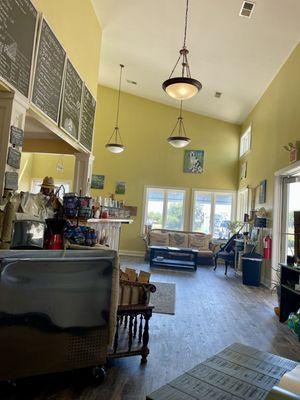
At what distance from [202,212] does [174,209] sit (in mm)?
892

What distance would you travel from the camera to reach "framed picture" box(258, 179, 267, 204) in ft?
21.6

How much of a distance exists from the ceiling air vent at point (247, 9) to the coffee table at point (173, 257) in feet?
16.7

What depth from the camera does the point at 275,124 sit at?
20.3ft

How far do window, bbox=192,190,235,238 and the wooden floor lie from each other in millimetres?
3754

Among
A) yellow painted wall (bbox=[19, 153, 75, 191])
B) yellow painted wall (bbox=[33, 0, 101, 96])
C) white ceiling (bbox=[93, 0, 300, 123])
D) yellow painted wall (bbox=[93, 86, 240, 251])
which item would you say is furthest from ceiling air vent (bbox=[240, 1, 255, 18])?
yellow painted wall (bbox=[19, 153, 75, 191])

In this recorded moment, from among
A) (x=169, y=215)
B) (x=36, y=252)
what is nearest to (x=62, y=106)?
(x=36, y=252)

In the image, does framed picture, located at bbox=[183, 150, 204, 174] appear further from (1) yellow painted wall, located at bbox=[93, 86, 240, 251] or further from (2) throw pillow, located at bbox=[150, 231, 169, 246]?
(2) throw pillow, located at bbox=[150, 231, 169, 246]

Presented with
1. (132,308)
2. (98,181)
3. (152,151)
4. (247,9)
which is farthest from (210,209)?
(132,308)

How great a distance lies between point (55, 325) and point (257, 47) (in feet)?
18.2

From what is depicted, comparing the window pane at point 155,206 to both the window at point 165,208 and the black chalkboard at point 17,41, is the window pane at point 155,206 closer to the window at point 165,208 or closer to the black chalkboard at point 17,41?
the window at point 165,208

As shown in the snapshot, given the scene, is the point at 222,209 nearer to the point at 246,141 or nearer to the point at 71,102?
the point at 246,141

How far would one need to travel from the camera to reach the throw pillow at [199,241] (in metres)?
9.06

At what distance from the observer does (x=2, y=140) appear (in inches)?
100

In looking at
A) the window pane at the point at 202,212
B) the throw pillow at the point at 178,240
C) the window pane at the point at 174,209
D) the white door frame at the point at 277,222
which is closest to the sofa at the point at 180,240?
the throw pillow at the point at 178,240
